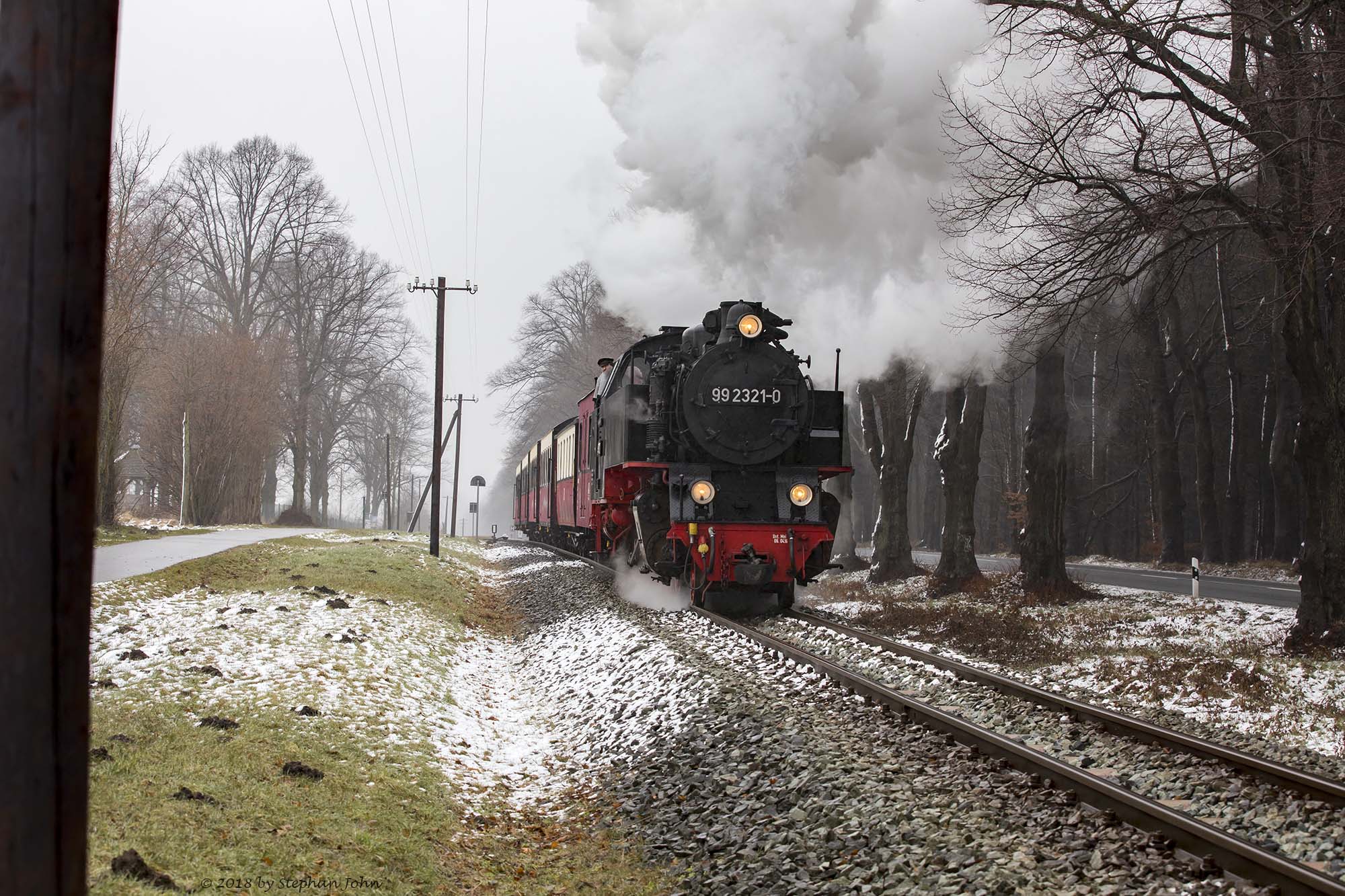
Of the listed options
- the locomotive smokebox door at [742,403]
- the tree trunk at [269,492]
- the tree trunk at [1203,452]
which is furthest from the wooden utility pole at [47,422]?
the tree trunk at [269,492]

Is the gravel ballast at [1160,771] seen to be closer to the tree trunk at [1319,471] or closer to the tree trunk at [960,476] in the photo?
the tree trunk at [1319,471]

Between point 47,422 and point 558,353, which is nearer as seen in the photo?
point 47,422

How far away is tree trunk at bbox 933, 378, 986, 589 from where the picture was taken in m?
17.1

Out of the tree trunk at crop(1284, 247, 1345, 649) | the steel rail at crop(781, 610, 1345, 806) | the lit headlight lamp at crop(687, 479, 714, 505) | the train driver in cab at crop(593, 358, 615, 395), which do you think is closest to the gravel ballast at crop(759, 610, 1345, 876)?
the steel rail at crop(781, 610, 1345, 806)

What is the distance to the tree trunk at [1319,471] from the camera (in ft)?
33.9

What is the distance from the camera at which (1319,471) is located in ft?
35.1

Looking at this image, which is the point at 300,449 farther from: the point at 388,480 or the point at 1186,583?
the point at 1186,583

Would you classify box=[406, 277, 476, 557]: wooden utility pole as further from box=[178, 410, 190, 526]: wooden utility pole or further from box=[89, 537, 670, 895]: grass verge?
box=[89, 537, 670, 895]: grass verge

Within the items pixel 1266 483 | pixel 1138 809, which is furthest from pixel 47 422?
pixel 1266 483

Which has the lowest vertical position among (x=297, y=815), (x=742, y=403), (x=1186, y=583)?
(x=297, y=815)

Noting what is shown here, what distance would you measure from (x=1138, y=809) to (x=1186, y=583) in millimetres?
18524

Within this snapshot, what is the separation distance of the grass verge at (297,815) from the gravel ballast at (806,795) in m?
0.41


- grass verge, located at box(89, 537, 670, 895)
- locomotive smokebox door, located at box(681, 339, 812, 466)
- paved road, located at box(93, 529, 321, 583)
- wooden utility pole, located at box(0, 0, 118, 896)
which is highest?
locomotive smokebox door, located at box(681, 339, 812, 466)

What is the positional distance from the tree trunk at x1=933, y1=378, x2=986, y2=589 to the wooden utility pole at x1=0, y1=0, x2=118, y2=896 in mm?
15995
